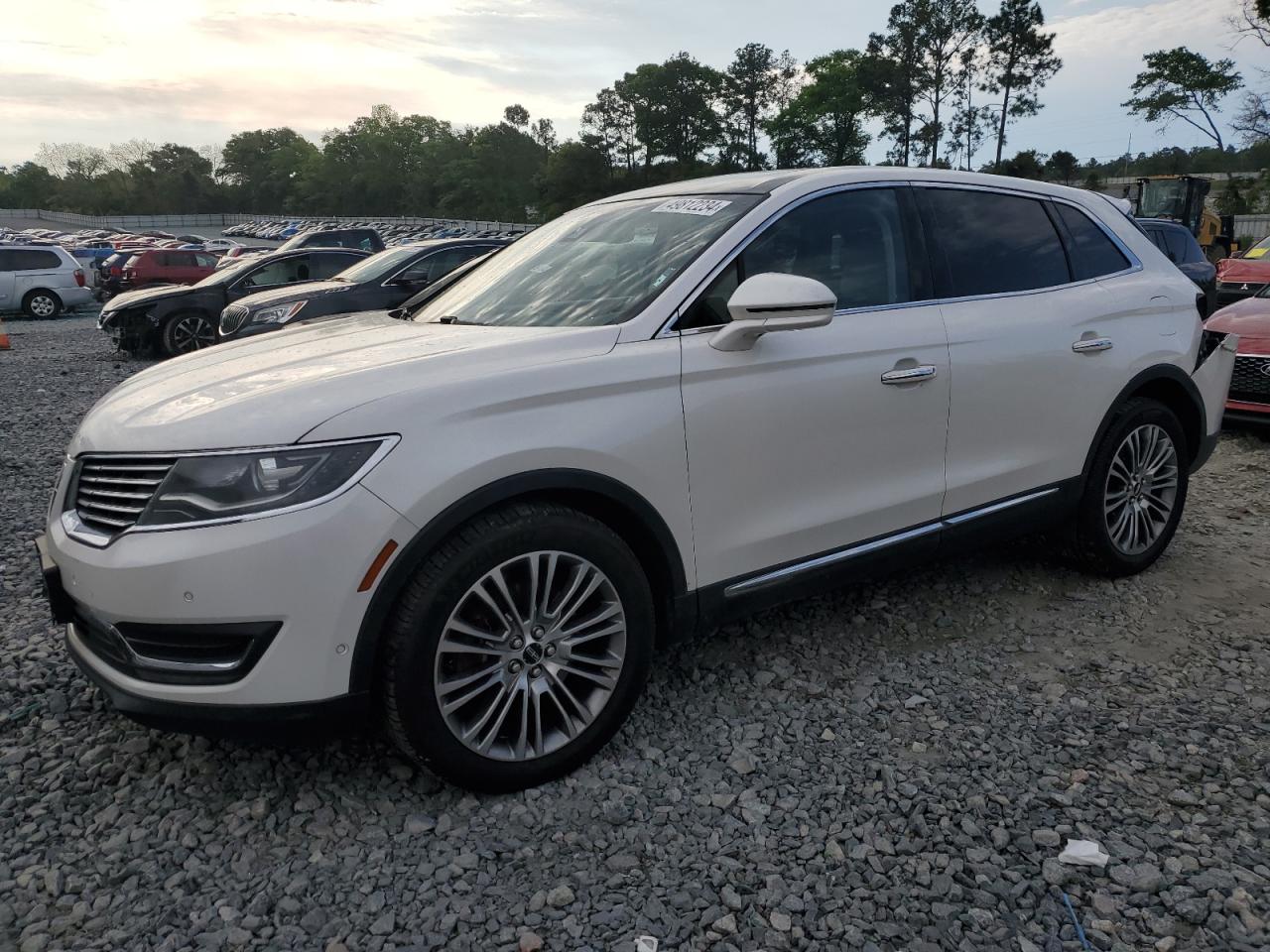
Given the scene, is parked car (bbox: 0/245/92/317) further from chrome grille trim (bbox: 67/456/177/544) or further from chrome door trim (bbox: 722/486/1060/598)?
chrome door trim (bbox: 722/486/1060/598)

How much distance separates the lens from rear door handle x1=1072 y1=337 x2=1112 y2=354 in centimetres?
387

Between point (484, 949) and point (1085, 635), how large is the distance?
2769 millimetres

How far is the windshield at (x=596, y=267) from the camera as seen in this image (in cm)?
307

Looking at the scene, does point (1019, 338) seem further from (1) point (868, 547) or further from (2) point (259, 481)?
(2) point (259, 481)

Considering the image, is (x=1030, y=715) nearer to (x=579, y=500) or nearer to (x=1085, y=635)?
(x=1085, y=635)

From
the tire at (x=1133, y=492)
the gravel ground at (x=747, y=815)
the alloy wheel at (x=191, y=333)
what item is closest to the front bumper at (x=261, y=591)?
the gravel ground at (x=747, y=815)

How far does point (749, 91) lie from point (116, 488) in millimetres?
89756

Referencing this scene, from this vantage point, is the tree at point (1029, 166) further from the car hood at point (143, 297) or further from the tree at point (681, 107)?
the car hood at point (143, 297)

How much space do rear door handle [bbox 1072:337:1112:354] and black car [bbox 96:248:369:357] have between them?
436 inches

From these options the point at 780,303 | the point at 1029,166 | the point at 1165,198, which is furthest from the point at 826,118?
the point at 780,303

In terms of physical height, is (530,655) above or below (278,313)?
below

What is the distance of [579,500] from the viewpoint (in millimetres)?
2719

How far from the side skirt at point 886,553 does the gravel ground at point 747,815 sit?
411 millimetres

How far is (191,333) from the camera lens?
13.0 m
